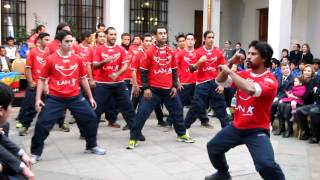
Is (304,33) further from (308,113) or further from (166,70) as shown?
(166,70)

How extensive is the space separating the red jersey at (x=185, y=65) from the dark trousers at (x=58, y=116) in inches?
135

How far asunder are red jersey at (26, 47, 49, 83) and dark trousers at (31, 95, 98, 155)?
1797 mm

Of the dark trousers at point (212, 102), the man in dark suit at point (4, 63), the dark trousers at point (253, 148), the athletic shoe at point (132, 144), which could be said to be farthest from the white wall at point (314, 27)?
the dark trousers at point (253, 148)

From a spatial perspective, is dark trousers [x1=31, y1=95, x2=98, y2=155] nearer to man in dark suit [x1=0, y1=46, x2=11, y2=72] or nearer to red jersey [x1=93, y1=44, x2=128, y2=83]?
red jersey [x1=93, y1=44, x2=128, y2=83]

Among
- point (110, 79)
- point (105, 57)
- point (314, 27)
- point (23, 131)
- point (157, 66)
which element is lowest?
point (23, 131)

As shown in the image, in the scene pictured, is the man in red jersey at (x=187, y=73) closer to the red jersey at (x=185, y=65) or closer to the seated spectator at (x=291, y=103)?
the red jersey at (x=185, y=65)

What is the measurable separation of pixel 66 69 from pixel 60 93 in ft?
1.14

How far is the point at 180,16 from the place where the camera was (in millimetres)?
21188

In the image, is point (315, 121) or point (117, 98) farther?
point (117, 98)

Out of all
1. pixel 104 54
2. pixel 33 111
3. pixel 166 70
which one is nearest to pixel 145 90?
pixel 166 70

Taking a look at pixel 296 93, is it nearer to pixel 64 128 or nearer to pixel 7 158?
pixel 64 128

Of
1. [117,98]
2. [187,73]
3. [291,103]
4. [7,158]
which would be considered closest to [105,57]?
[117,98]

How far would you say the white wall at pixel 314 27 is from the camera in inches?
691

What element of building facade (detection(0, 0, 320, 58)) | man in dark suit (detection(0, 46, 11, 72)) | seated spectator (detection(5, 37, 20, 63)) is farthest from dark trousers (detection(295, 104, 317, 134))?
seated spectator (detection(5, 37, 20, 63))
